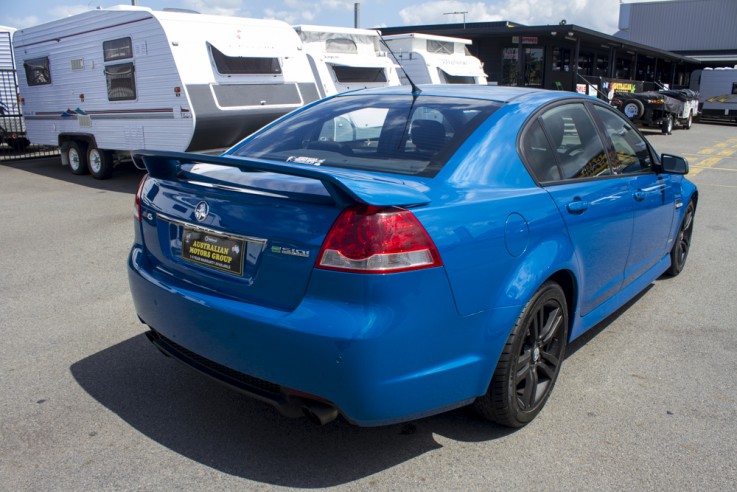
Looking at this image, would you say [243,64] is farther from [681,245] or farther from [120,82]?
[681,245]

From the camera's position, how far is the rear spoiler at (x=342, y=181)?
2.40m

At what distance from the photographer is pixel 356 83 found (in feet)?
44.3

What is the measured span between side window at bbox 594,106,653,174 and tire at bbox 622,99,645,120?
71.6 feet

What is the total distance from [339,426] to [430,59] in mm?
13729

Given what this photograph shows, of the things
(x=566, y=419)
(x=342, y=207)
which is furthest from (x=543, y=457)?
(x=342, y=207)

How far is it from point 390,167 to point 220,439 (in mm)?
1499

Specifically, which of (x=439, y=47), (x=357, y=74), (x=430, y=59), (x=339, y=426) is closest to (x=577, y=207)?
(x=339, y=426)

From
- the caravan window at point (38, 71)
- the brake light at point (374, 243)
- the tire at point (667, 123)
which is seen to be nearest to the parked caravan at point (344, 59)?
the caravan window at point (38, 71)

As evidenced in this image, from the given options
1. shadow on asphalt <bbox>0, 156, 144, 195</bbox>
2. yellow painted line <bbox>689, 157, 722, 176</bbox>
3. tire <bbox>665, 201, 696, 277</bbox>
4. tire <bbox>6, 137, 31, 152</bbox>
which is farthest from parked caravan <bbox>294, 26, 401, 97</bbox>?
tire <bbox>6, 137, 31, 152</bbox>

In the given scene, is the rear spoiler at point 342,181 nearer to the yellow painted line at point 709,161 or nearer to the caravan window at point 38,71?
the caravan window at point 38,71

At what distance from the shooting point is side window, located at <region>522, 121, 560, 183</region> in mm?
3193

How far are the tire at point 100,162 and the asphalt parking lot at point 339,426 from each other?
712cm

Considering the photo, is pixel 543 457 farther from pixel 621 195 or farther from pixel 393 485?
pixel 621 195

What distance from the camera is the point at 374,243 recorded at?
94.4 inches
